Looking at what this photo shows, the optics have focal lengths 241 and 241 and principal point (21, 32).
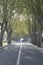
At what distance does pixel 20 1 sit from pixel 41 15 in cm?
455

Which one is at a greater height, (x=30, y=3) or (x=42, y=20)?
(x=30, y=3)

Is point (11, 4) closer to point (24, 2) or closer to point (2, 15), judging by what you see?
point (24, 2)

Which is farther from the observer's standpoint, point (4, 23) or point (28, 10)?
point (4, 23)

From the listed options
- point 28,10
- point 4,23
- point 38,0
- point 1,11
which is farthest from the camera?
point 4,23

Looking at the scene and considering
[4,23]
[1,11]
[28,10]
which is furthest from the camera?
[4,23]

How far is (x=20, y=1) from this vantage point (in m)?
43.5

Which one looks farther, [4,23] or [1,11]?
[4,23]

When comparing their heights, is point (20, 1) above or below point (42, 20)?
above

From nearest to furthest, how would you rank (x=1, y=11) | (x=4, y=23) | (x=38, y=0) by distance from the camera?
(x=38, y=0), (x=1, y=11), (x=4, y=23)

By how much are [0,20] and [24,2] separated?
481 inches

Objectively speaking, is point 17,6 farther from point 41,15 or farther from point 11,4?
point 41,15

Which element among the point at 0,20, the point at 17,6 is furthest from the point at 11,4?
the point at 0,20

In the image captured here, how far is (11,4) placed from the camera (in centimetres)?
4472

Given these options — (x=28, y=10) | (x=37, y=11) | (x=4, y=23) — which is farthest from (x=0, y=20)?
(x=37, y=11)
